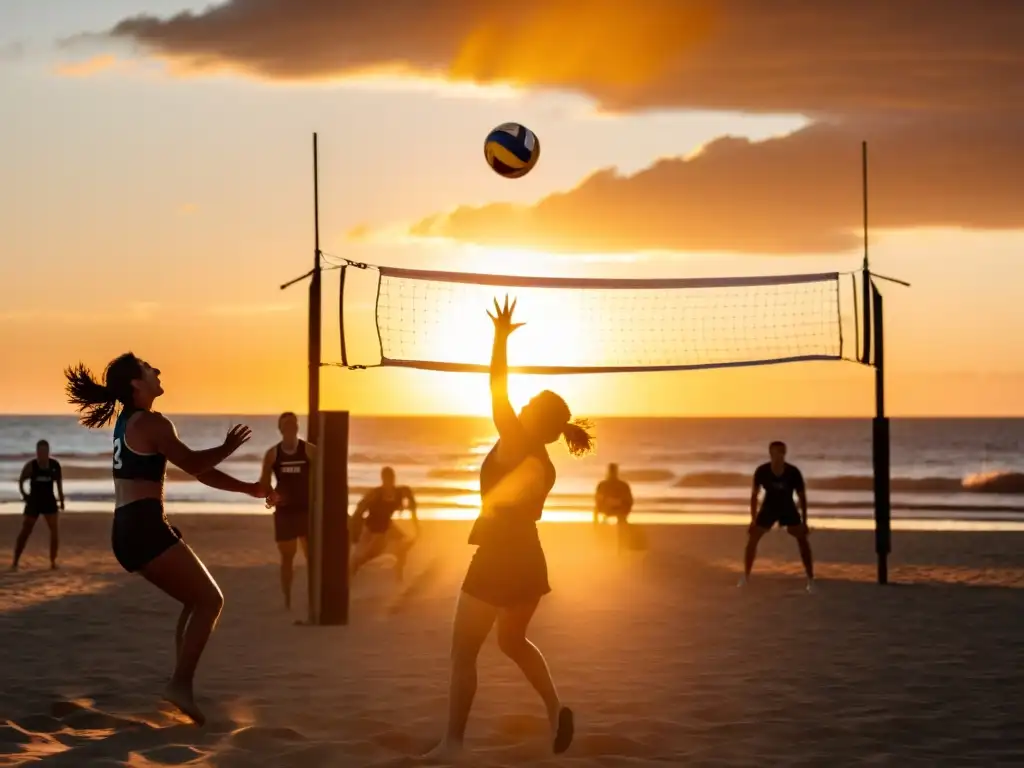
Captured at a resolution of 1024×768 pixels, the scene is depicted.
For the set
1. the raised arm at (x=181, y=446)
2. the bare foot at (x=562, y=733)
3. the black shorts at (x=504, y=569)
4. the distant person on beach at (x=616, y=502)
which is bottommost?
the bare foot at (x=562, y=733)

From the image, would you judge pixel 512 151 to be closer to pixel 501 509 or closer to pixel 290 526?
pixel 290 526

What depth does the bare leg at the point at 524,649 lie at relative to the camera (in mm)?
5766

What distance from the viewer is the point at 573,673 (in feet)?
27.5

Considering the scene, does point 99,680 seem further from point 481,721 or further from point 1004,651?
point 1004,651

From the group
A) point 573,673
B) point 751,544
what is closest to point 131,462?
point 573,673

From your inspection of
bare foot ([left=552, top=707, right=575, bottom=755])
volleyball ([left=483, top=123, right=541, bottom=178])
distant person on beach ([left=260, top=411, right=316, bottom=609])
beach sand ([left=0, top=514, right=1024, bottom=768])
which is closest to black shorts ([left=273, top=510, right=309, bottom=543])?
distant person on beach ([left=260, top=411, right=316, bottom=609])

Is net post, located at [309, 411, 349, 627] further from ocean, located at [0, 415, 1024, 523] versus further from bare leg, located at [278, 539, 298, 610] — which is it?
ocean, located at [0, 415, 1024, 523]

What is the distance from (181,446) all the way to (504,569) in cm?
176

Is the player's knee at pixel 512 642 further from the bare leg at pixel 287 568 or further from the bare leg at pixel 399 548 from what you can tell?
the bare leg at pixel 399 548

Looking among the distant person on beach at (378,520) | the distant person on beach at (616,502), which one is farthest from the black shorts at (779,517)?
the distant person on beach at (616,502)

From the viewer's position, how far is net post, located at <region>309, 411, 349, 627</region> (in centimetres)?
1025

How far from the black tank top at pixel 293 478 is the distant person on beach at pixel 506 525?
5.54m

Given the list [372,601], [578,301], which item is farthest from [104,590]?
[578,301]

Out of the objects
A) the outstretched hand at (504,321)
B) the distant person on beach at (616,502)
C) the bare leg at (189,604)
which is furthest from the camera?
the distant person on beach at (616,502)
